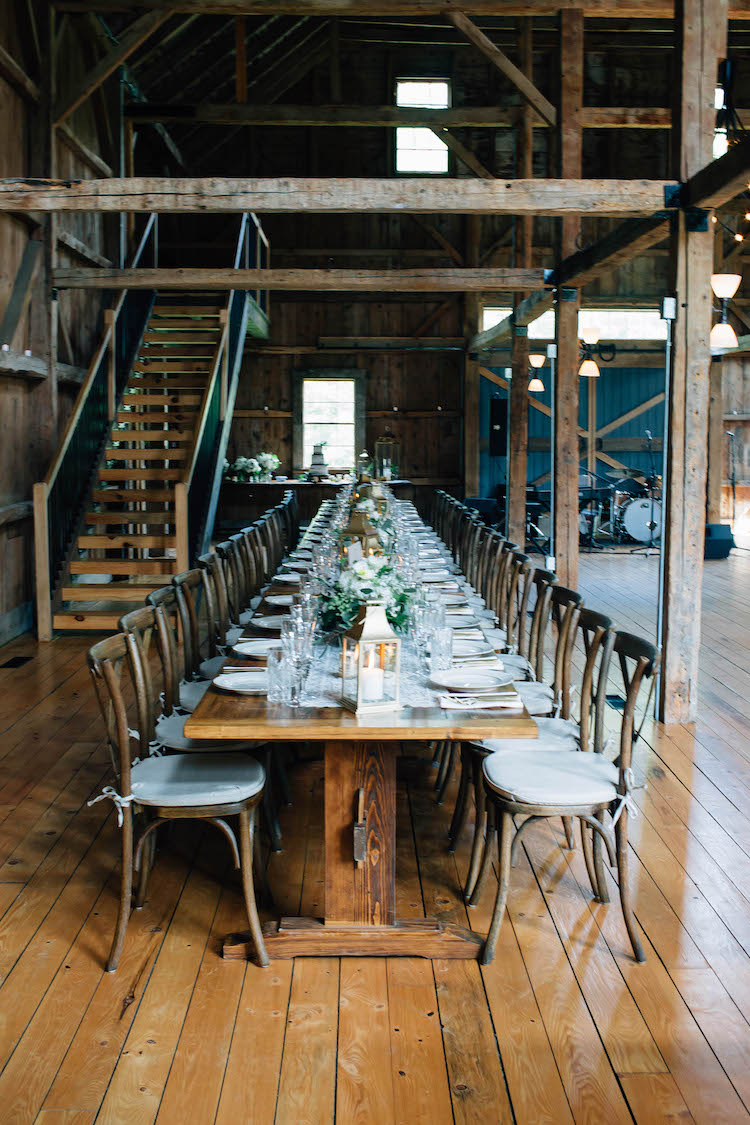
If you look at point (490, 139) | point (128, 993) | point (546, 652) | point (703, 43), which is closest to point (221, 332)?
point (546, 652)

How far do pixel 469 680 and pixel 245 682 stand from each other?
763mm

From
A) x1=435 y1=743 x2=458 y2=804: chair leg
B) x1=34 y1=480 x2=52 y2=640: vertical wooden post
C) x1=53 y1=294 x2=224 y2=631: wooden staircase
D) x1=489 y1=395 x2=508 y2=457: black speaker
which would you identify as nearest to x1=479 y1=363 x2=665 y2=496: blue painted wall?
x1=489 y1=395 x2=508 y2=457: black speaker

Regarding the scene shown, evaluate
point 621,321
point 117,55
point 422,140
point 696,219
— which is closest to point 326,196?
point 696,219

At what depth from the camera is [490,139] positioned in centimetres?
1491

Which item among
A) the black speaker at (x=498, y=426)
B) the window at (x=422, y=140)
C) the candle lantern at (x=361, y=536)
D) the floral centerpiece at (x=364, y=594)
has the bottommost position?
the floral centerpiece at (x=364, y=594)

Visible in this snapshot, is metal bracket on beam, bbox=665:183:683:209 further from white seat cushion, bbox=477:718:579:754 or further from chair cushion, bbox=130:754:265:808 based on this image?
chair cushion, bbox=130:754:265:808

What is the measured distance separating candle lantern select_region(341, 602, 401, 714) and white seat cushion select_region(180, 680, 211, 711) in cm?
111

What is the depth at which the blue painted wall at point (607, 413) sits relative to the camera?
15.6 m

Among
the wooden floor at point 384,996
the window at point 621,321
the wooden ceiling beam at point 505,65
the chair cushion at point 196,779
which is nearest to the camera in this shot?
the wooden floor at point 384,996

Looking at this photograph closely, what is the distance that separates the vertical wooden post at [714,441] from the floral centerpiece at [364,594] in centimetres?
1006

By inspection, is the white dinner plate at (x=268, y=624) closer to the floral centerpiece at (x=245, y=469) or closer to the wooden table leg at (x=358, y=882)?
the wooden table leg at (x=358, y=882)

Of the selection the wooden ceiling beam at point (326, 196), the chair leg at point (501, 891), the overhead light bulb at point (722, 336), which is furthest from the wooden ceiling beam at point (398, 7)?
the chair leg at point (501, 891)

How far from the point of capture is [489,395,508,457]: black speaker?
15.2m

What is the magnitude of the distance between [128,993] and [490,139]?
1439cm
